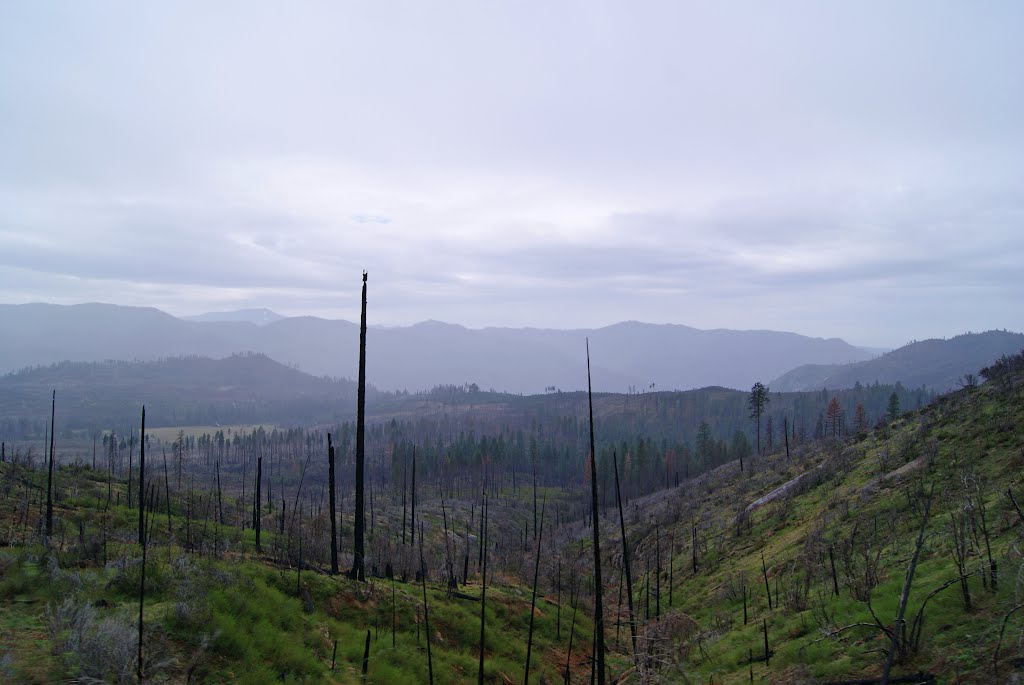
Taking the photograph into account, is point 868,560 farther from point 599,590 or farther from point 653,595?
point 653,595

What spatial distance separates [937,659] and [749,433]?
184m

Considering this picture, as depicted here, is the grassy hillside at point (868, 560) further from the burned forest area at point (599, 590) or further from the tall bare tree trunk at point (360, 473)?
the tall bare tree trunk at point (360, 473)

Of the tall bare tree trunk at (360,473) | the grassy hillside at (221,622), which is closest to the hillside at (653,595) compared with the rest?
the grassy hillside at (221,622)

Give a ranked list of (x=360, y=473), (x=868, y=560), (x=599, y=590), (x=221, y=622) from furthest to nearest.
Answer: (x=360, y=473)
(x=868, y=560)
(x=221, y=622)
(x=599, y=590)

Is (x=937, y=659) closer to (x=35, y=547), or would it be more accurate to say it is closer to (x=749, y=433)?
(x=35, y=547)

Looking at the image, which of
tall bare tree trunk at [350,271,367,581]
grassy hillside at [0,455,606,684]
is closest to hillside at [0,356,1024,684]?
Result: grassy hillside at [0,455,606,684]

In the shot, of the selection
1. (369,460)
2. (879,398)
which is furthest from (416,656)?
(879,398)

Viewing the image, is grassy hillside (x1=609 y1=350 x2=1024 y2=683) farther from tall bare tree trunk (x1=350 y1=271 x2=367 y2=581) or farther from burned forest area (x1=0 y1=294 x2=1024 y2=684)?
tall bare tree trunk (x1=350 y1=271 x2=367 y2=581)

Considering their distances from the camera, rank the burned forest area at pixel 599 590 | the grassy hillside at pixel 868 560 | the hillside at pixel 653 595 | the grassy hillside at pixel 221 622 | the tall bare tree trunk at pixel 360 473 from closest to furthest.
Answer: the grassy hillside at pixel 221 622, the burned forest area at pixel 599 590, the hillside at pixel 653 595, the grassy hillside at pixel 868 560, the tall bare tree trunk at pixel 360 473

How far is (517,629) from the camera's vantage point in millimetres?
21281

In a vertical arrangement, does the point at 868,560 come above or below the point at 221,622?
above

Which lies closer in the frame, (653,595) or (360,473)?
(360,473)

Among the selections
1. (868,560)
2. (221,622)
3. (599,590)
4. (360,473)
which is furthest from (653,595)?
(221,622)

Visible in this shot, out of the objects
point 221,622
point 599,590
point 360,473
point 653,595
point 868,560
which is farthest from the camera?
point 653,595
